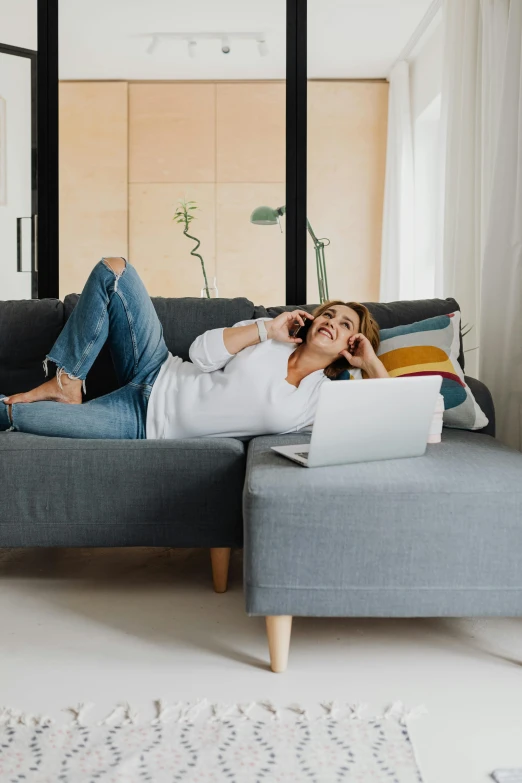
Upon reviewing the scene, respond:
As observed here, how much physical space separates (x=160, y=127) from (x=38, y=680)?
2988 millimetres

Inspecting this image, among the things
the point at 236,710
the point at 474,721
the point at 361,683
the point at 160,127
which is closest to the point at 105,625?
the point at 236,710

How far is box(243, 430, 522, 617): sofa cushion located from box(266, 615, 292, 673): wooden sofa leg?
0.04 metres

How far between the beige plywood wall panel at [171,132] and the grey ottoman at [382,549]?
2595mm

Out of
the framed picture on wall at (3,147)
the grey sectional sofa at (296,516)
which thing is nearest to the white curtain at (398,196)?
the framed picture on wall at (3,147)

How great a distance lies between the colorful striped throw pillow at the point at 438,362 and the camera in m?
2.31

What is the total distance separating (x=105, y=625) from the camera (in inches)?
71.7

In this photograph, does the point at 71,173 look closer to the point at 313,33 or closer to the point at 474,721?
the point at 313,33

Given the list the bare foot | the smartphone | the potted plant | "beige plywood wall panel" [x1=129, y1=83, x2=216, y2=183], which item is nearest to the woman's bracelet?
the smartphone

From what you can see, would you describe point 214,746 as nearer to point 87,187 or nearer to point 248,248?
point 248,248

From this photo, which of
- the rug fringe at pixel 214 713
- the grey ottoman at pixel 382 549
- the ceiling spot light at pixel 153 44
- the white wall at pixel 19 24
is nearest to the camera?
the rug fringe at pixel 214 713

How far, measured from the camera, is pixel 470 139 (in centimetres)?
322

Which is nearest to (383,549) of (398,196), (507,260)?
(507,260)

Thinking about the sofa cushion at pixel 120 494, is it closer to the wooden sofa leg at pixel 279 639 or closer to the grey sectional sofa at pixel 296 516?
the grey sectional sofa at pixel 296 516

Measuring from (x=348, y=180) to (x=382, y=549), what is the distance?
3.31m
